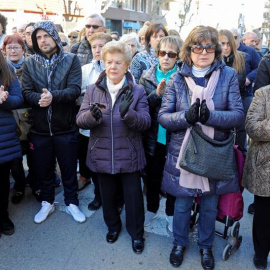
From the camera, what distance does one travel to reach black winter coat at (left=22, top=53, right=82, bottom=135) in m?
2.99

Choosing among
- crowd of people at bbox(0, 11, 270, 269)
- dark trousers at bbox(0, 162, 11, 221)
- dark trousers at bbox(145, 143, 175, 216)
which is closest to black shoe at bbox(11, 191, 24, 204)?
crowd of people at bbox(0, 11, 270, 269)

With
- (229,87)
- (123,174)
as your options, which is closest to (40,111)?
(123,174)

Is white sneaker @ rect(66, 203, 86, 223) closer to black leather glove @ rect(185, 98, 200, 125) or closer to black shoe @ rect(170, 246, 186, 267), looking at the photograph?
black shoe @ rect(170, 246, 186, 267)

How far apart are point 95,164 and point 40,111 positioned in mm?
853

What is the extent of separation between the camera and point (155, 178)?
3.22 m

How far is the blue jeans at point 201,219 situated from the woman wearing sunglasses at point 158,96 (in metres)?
0.44

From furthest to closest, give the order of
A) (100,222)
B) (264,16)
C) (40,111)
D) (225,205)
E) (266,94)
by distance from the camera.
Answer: (264,16), (100,222), (40,111), (225,205), (266,94)

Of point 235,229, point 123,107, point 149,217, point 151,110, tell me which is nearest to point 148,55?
point 151,110

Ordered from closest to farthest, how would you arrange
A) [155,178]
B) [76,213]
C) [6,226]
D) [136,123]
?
[136,123], [6,226], [155,178], [76,213]

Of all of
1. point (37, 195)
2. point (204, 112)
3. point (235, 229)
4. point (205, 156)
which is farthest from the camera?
point (37, 195)

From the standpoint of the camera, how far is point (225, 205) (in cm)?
265

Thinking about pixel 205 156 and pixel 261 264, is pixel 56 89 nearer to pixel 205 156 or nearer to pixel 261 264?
pixel 205 156

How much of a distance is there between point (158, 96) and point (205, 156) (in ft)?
2.43

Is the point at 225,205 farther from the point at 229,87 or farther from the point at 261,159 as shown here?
the point at 229,87
